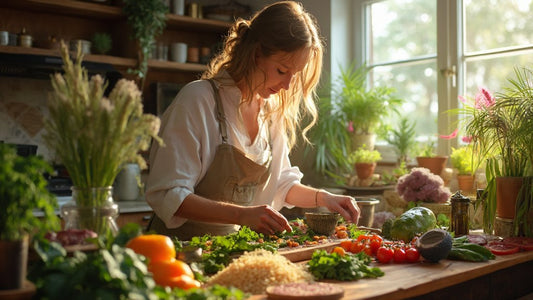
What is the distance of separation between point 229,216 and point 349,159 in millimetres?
2130

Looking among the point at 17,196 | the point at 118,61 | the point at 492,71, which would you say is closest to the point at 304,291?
the point at 17,196

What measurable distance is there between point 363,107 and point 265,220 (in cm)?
233

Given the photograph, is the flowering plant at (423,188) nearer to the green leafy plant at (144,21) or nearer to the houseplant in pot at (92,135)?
the houseplant in pot at (92,135)

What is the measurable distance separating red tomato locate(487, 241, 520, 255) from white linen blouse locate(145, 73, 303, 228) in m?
0.94

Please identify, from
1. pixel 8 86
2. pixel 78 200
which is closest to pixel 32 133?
pixel 8 86

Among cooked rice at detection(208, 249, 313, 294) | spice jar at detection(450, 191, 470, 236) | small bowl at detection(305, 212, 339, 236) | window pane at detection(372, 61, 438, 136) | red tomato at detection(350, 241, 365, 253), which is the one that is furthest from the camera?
window pane at detection(372, 61, 438, 136)

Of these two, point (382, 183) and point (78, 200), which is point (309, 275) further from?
point (382, 183)

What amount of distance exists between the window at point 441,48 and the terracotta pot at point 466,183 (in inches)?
18.2

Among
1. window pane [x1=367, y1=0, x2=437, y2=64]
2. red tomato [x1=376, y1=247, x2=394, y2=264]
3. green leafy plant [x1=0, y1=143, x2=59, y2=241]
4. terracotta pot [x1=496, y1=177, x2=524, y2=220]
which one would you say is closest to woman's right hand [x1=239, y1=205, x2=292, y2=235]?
red tomato [x1=376, y1=247, x2=394, y2=264]

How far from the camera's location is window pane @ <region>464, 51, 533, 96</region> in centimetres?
341

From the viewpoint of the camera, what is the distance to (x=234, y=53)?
2.21 m

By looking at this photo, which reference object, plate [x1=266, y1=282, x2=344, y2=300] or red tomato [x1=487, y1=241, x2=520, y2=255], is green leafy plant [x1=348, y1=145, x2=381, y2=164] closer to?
red tomato [x1=487, y1=241, x2=520, y2=255]

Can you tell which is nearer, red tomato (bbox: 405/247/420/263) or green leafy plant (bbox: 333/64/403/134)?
red tomato (bbox: 405/247/420/263)

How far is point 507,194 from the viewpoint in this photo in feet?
7.26
